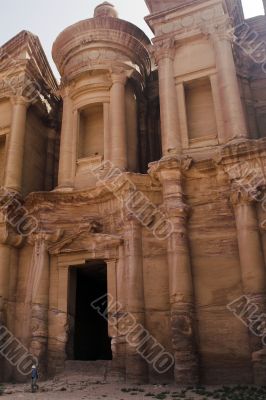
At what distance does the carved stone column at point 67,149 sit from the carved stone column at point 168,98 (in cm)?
389

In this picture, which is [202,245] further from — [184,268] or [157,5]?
[157,5]

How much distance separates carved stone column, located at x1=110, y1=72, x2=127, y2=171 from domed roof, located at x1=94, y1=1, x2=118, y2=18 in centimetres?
455

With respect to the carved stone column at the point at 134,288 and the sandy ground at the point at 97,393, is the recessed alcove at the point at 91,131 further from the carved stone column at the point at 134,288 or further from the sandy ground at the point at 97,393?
the sandy ground at the point at 97,393

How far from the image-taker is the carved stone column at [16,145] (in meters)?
17.2

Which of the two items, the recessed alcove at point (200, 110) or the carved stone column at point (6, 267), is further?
the recessed alcove at point (200, 110)

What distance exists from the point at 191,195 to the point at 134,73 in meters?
6.71

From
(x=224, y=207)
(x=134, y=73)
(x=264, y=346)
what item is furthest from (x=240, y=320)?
(x=134, y=73)

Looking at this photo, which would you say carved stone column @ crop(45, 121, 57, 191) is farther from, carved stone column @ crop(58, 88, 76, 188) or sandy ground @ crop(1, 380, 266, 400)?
sandy ground @ crop(1, 380, 266, 400)

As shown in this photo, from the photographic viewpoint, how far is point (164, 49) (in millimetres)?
17266

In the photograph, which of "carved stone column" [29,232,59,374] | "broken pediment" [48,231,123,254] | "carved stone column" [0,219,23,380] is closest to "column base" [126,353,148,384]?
"carved stone column" [29,232,59,374]

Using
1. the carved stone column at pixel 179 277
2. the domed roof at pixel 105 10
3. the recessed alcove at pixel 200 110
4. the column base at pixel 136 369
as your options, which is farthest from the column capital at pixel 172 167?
the domed roof at pixel 105 10

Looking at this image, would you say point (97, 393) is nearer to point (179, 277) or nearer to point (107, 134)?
point (179, 277)

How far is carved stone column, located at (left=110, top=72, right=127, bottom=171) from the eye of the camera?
16.7 metres

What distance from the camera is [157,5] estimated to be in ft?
61.6
